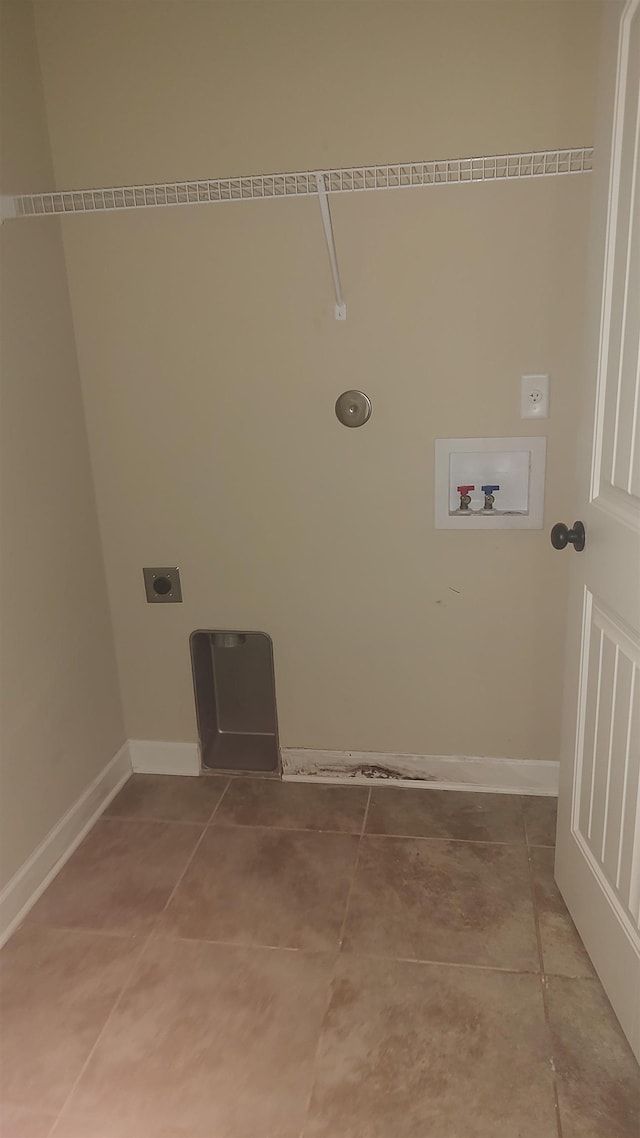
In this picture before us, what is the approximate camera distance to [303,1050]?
159cm

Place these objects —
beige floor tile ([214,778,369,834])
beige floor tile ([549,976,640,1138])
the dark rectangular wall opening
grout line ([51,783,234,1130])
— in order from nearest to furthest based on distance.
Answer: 1. beige floor tile ([549,976,640,1138])
2. grout line ([51,783,234,1130])
3. beige floor tile ([214,778,369,834])
4. the dark rectangular wall opening

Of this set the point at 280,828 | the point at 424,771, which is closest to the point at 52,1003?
the point at 280,828

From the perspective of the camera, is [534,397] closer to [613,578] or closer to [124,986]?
[613,578]

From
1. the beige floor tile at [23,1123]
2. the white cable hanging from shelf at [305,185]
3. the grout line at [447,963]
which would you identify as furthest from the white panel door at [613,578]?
the beige floor tile at [23,1123]

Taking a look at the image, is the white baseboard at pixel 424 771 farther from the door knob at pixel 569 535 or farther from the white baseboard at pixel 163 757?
the door knob at pixel 569 535

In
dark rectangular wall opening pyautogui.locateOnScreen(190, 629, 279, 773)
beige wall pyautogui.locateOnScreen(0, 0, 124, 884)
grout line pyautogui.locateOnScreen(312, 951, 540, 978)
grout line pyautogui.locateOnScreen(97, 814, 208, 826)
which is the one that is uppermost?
beige wall pyautogui.locateOnScreen(0, 0, 124, 884)

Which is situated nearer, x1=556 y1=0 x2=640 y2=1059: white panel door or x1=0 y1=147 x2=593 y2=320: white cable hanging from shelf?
x1=556 y1=0 x2=640 y2=1059: white panel door

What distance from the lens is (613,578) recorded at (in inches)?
60.3

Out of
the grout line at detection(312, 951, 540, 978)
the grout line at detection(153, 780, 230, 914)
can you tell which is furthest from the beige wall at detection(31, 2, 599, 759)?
the grout line at detection(312, 951, 540, 978)

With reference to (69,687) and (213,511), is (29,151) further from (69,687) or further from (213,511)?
(69,687)

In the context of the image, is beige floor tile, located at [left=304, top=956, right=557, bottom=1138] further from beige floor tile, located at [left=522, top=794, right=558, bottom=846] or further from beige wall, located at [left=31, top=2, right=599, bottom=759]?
beige wall, located at [left=31, top=2, right=599, bottom=759]

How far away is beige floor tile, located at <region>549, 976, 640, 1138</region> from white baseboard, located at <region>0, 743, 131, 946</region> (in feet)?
4.21

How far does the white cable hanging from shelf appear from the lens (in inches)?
70.2

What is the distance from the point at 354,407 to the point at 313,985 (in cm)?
143
